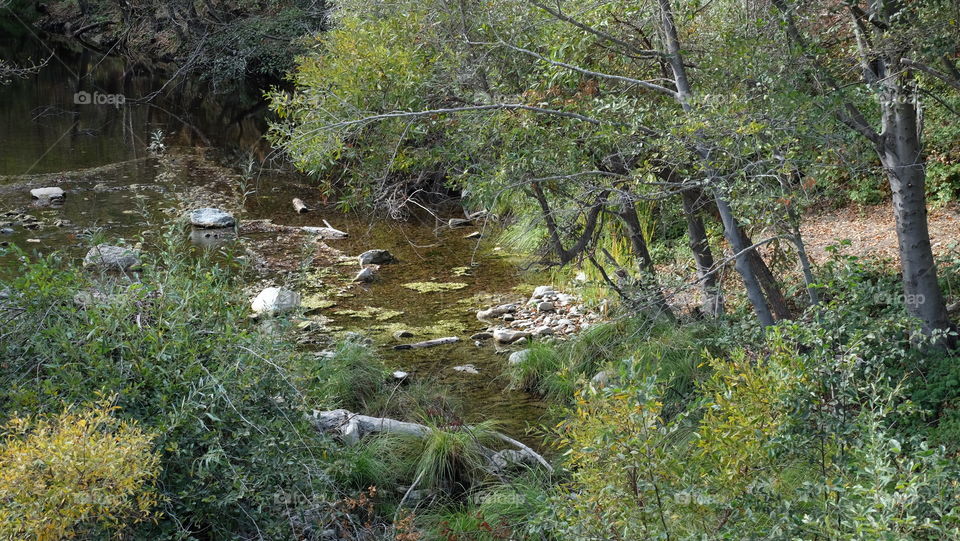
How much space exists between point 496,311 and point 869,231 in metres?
3.94

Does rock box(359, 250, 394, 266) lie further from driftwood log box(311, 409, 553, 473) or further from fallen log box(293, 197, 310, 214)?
driftwood log box(311, 409, 553, 473)

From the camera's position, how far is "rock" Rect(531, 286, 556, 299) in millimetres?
9234

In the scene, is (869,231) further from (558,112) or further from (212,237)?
(212,237)

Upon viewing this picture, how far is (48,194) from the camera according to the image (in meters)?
12.9

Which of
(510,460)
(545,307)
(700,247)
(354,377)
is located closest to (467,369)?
(354,377)

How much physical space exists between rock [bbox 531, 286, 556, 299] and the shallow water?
→ 0.69 feet

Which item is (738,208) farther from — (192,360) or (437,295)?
(437,295)

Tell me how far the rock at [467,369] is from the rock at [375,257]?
3499 millimetres

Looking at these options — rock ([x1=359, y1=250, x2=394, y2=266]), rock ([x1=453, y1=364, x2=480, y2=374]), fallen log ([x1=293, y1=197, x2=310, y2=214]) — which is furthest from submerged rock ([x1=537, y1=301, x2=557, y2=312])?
fallen log ([x1=293, y1=197, x2=310, y2=214])

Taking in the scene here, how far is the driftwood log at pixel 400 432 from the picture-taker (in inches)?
216

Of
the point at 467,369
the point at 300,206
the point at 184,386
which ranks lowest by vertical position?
the point at 467,369

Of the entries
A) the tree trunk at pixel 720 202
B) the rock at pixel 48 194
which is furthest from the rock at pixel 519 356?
the rock at pixel 48 194

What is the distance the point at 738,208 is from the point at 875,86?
1003 mm

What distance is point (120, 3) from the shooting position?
23938 millimetres
